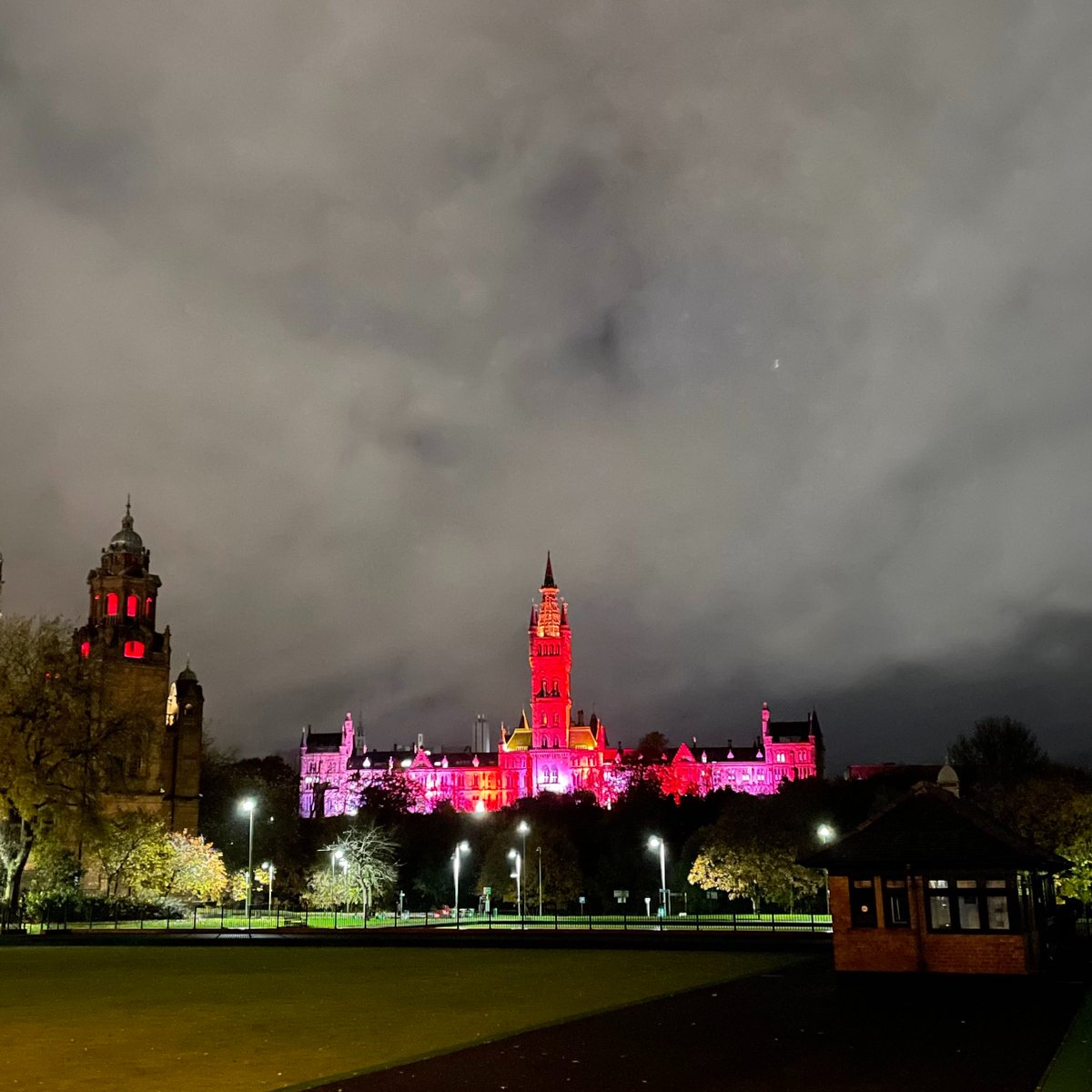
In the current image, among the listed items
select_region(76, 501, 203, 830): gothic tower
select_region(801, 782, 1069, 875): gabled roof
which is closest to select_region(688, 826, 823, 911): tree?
select_region(76, 501, 203, 830): gothic tower

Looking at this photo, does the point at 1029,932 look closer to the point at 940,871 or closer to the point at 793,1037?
the point at 940,871

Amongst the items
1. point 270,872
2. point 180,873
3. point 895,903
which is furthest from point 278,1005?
point 270,872

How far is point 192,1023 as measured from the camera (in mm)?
21094

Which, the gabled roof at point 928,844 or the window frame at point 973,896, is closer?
the window frame at point 973,896

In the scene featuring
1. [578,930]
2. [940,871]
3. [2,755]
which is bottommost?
[578,930]

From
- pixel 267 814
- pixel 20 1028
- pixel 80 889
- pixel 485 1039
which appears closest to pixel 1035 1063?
pixel 485 1039

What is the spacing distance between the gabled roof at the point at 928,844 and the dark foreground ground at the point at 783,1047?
4064 mm

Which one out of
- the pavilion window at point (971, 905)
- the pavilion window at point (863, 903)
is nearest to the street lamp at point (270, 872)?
the pavilion window at point (863, 903)

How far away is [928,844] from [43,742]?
48490 millimetres

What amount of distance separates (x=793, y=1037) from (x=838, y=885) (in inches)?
511

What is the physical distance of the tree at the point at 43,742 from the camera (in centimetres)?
5962

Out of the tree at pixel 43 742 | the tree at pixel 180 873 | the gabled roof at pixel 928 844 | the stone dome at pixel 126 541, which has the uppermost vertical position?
the stone dome at pixel 126 541

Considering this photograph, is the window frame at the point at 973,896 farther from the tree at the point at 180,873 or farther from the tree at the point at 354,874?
the tree at the point at 354,874

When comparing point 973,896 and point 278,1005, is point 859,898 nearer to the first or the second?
point 973,896
